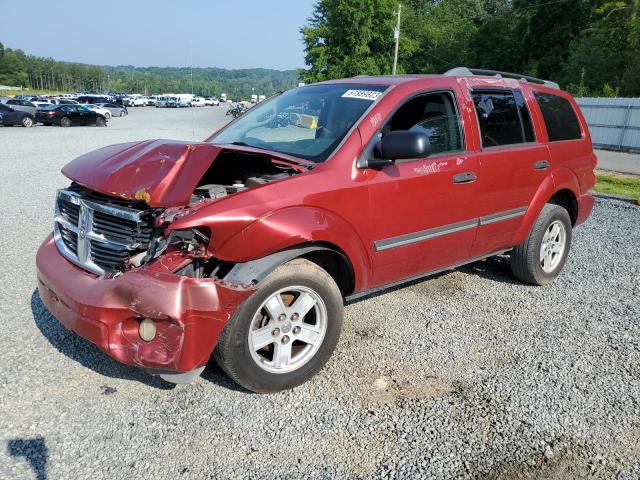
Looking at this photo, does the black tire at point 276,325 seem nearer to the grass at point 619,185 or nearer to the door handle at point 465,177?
the door handle at point 465,177

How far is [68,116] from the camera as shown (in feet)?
103

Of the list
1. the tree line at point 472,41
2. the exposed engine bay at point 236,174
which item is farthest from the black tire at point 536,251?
the tree line at point 472,41

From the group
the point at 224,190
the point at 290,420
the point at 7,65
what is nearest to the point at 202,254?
the point at 224,190

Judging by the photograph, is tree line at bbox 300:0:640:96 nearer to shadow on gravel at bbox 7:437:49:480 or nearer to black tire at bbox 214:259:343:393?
black tire at bbox 214:259:343:393

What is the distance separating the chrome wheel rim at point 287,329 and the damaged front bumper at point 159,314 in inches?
11.5

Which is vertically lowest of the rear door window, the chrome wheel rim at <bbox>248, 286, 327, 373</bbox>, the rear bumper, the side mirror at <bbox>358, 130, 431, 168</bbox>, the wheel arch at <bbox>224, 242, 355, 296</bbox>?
the chrome wheel rim at <bbox>248, 286, 327, 373</bbox>

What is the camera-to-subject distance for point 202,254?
113 inches

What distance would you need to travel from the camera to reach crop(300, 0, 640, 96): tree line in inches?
1508

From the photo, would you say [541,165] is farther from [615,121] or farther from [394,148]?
[615,121]

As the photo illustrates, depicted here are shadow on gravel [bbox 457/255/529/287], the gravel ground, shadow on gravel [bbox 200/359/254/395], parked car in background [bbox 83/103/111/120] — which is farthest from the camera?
parked car in background [bbox 83/103/111/120]

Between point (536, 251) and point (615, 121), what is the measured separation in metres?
22.2

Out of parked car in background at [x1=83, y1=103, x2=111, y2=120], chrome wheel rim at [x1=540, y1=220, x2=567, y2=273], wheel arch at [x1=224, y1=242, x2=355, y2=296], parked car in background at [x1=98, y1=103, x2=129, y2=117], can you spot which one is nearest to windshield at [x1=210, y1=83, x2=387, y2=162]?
wheel arch at [x1=224, y1=242, x2=355, y2=296]

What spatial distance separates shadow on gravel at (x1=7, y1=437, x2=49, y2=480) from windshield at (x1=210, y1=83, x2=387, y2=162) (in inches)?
89.2

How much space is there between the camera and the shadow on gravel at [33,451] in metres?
2.51
